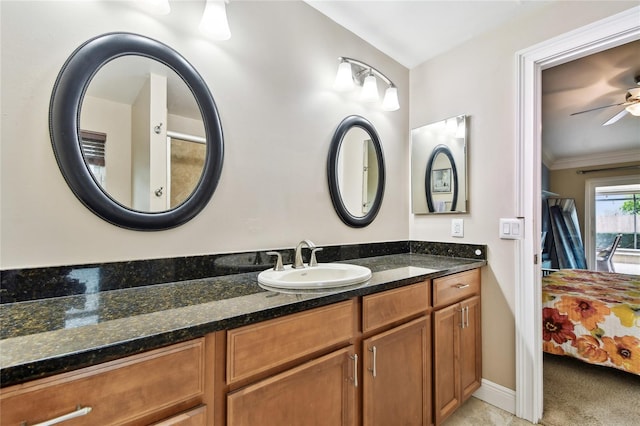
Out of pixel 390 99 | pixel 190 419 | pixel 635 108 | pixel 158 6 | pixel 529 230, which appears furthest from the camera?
pixel 635 108

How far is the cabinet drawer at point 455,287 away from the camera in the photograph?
151cm

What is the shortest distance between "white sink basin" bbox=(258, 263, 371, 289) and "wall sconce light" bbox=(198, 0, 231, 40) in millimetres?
1042

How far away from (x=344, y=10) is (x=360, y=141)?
2.44ft

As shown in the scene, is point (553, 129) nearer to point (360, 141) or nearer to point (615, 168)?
point (615, 168)

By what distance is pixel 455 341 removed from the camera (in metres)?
1.63

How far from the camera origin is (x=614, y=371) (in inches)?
86.3

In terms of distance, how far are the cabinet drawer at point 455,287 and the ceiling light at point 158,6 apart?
164 centimetres

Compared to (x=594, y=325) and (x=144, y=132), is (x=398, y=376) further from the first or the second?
(x=594, y=325)

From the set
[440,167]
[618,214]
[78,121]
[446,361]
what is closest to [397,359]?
[446,361]

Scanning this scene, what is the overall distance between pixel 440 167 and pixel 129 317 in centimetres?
197

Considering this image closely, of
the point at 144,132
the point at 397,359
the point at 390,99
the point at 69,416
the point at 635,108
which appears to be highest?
the point at 635,108

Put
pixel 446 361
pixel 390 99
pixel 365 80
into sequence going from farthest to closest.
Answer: pixel 390 99 < pixel 365 80 < pixel 446 361

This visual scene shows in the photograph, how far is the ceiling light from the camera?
114 centimetres

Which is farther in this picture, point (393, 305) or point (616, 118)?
point (616, 118)
